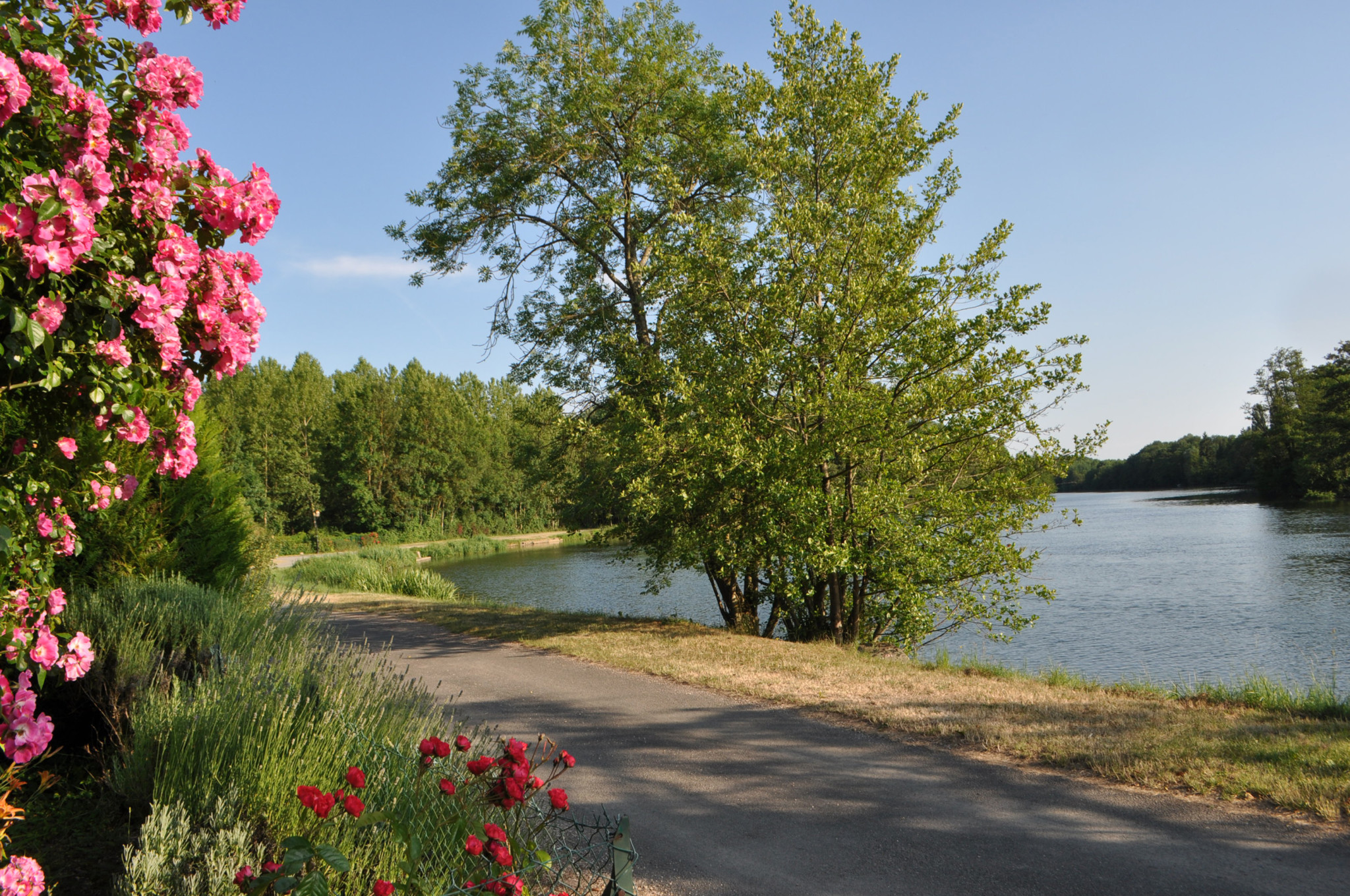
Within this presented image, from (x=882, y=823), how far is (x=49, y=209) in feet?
15.7

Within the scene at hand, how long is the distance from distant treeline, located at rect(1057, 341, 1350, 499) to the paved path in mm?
42996

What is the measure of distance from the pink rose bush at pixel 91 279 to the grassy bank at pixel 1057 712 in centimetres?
558

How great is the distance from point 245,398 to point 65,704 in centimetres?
5508

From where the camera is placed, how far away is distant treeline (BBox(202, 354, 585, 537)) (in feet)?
165

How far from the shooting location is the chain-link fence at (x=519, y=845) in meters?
2.92

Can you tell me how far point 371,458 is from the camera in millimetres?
52312

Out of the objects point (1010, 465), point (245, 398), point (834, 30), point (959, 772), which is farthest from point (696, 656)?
point (245, 398)

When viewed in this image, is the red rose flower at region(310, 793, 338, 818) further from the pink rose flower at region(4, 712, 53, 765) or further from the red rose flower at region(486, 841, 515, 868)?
the pink rose flower at region(4, 712, 53, 765)

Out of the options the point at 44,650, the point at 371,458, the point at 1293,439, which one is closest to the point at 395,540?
the point at 371,458

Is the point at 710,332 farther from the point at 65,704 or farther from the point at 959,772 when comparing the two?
the point at 65,704

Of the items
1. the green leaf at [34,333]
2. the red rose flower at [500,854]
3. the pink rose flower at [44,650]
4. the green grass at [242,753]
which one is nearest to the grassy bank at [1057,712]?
the green grass at [242,753]

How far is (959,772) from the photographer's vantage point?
5.37m

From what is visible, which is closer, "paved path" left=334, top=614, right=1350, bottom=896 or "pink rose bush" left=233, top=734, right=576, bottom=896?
"pink rose bush" left=233, top=734, right=576, bottom=896

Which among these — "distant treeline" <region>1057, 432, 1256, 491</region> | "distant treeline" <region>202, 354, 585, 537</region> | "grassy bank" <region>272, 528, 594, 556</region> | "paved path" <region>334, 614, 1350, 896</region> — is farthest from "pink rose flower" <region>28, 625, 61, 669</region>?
"distant treeline" <region>1057, 432, 1256, 491</region>
